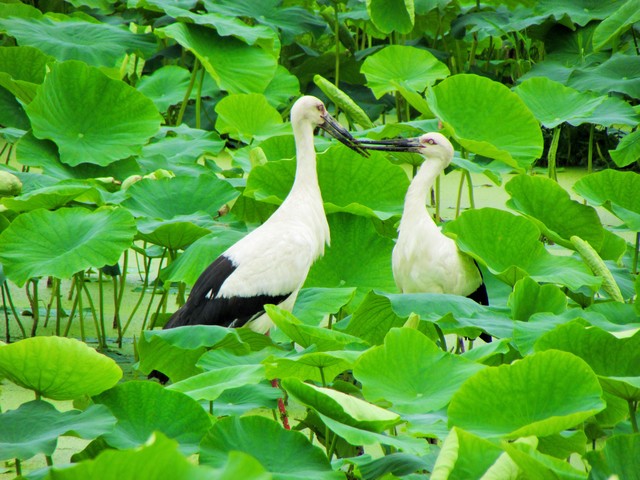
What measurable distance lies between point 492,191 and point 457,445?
3.24 m

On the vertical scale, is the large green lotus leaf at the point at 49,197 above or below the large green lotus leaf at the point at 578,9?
below

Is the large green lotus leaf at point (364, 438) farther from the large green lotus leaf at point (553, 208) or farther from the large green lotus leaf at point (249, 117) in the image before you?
the large green lotus leaf at point (249, 117)

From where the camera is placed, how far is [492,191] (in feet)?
14.8

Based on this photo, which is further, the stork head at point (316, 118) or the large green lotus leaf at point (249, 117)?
the large green lotus leaf at point (249, 117)

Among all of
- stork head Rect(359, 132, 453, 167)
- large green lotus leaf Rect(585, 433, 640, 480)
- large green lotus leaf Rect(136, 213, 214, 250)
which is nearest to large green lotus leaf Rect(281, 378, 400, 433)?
large green lotus leaf Rect(585, 433, 640, 480)

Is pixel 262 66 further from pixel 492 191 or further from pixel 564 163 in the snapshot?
pixel 564 163

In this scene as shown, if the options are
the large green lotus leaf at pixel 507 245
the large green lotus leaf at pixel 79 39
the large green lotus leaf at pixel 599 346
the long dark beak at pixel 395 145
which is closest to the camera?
the large green lotus leaf at pixel 599 346

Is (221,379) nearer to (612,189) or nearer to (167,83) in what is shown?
(612,189)

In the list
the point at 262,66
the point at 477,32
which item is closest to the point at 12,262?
the point at 262,66

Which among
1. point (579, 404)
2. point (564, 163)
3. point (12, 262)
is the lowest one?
point (564, 163)

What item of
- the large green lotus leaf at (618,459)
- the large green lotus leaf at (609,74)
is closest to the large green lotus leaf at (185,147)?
the large green lotus leaf at (609,74)

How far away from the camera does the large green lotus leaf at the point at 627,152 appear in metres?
3.79

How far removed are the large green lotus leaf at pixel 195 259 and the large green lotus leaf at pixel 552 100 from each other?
1.44 metres

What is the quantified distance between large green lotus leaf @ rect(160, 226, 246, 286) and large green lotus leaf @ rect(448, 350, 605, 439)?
4.13ft
